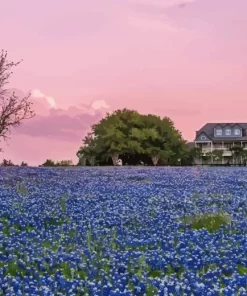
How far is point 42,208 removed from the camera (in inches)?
505

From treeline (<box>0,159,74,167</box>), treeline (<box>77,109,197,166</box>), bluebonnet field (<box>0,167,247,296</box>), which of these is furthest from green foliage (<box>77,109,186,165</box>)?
bluebonnet field (<box>0,167,247,296</box>)

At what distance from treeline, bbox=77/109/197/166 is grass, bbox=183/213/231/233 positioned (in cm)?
4855

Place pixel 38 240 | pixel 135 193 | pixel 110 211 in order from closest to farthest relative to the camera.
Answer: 1. pixel 38 240
2. pixel 110 211
3. pixel 135 193

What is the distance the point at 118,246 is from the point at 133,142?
51894 millimetres

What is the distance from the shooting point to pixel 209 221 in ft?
38.5

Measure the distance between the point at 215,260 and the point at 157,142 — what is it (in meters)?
56.6

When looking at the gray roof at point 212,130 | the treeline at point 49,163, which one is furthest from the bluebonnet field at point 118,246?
the gray roof at point 212,130

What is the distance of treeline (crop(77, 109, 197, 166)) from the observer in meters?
61.9

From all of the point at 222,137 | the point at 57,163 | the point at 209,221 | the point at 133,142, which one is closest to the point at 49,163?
the point at 57,163

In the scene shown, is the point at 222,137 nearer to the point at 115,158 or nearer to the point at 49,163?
the point at 115,158

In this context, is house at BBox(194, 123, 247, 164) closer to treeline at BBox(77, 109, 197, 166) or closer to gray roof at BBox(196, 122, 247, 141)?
gray roof at BBox(196, 122, 247, 141)

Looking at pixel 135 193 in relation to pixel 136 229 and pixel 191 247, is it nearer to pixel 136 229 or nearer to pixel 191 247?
pixel 136 229

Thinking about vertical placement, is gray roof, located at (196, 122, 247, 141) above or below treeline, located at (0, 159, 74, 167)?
above

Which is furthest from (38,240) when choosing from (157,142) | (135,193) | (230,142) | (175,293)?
(230,142)
